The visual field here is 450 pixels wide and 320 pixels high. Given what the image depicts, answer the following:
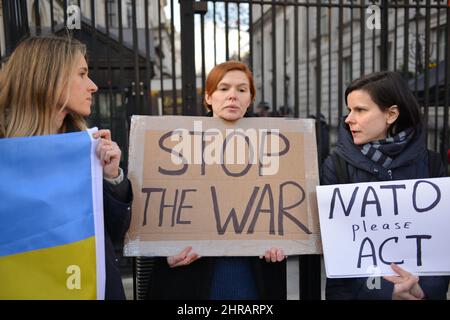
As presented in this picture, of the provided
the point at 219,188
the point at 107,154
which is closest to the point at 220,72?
the point at 219,188

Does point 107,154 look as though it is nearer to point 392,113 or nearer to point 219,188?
point 219,188

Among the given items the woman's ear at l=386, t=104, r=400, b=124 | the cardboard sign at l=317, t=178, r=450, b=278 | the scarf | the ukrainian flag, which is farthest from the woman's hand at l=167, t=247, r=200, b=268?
the woman's ear at l=386, t=104, r=400, b=124

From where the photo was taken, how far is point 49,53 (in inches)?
56.6

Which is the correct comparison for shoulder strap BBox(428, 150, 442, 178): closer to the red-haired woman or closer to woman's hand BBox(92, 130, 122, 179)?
the red-haired woman

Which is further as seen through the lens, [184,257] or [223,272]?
[223,272]

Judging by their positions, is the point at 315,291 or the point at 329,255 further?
the point at 315,291

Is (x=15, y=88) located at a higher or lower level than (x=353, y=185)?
higher

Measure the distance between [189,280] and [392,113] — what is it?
1122 mm

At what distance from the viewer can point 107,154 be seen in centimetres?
145

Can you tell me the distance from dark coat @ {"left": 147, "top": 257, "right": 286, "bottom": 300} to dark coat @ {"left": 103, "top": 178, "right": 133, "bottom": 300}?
0.29 meters

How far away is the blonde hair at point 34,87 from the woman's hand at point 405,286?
1.38 meters
